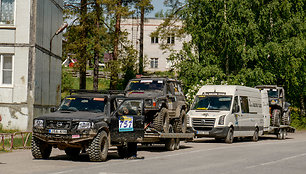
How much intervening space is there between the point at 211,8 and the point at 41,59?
15.6 m

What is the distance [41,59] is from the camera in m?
28.6

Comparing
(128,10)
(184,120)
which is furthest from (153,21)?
(184,120)

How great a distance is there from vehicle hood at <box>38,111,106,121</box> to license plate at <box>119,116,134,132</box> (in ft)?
2.60

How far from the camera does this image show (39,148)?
14953 millimetres

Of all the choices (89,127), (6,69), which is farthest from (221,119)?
(89,127)

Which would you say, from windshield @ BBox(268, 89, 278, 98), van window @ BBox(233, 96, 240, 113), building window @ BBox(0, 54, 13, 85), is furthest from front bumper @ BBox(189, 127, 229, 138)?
building window @ BBox(0, 54, 13, 85)

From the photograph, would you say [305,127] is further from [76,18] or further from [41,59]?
[41,59]

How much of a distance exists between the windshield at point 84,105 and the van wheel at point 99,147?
1017mm

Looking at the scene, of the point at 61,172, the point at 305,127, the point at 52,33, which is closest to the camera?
the point at 61,172

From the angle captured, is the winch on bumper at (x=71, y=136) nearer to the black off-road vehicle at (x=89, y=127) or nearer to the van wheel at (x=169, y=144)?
the black off-road vehicle at (x=89, y=127)

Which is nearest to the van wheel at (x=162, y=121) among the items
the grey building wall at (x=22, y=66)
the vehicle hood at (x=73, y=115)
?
the vehicle hood at (x=73, y=115)

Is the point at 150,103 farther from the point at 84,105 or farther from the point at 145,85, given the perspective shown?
the point at 84,105

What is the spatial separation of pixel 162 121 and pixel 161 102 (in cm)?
68

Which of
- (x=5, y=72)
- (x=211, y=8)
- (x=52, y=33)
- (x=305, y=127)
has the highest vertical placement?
(x=211, y=8)
